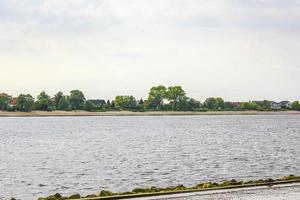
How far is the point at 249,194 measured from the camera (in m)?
18.0

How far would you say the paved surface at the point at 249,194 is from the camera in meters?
17.2

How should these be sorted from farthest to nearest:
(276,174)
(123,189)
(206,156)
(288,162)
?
(206,156), (288,162), (276,174), (123,189)

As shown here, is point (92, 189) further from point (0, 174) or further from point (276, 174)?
point (276, 174)

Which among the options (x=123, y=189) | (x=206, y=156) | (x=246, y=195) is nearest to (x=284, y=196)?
(x=246, y=195)

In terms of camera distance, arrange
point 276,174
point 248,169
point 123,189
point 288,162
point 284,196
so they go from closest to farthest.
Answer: point 284,196, point 123,189, point 276,174, point 248,169, point 288,162

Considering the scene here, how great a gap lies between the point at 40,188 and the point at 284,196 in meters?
18.0

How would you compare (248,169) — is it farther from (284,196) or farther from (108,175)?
(284,196)

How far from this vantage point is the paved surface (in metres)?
17.2

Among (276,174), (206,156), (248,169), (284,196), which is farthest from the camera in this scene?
(206,156)

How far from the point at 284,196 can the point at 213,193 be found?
2.55 m

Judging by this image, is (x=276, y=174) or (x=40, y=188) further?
(x=276, y=174)

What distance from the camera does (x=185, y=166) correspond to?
1666 inches

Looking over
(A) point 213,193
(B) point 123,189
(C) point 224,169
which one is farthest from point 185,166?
(A) point 213,193

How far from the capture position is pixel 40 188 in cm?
3108
